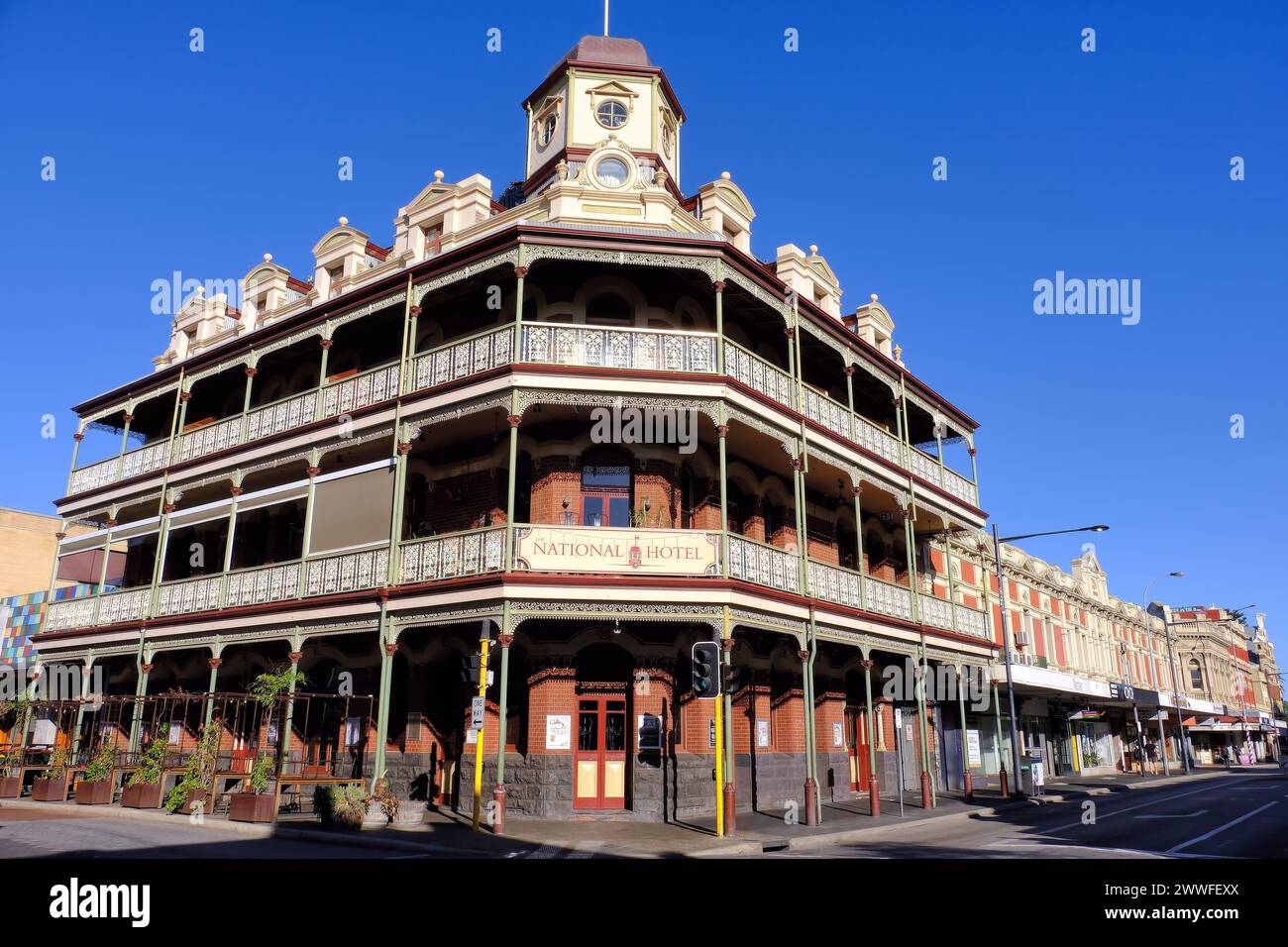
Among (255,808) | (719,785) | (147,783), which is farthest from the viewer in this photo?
(147,783)

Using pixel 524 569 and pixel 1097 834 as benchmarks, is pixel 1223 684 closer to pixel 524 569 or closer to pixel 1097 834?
pixel 1097 834

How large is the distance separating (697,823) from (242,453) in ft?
49.7

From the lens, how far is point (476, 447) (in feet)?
69.9

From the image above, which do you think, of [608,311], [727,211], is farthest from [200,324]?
[727,211]

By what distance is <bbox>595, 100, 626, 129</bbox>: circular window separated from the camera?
2450cm

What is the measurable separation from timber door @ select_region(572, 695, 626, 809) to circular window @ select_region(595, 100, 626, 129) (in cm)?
1545

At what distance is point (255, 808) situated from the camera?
16.4 meters

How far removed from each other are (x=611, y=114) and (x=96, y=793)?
837 inches

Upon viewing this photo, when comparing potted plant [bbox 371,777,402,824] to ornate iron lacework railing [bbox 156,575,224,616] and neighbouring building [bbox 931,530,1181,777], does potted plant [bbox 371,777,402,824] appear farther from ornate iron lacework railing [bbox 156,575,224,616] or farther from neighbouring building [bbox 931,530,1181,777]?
neighbouring building [bbox 931,530,1181,777]

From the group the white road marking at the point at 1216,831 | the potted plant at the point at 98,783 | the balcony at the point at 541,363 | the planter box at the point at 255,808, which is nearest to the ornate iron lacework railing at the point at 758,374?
the balcony at the point at 541,363

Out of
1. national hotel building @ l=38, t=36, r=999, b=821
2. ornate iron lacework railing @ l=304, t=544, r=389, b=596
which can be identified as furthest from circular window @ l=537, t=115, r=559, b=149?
ornate iron lacework railing @ l=304, t=544, r=389, b=596

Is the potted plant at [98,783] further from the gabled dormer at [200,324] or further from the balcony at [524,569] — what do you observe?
the gabled dormer at [200,324]

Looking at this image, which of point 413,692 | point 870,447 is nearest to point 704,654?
point 413,692
